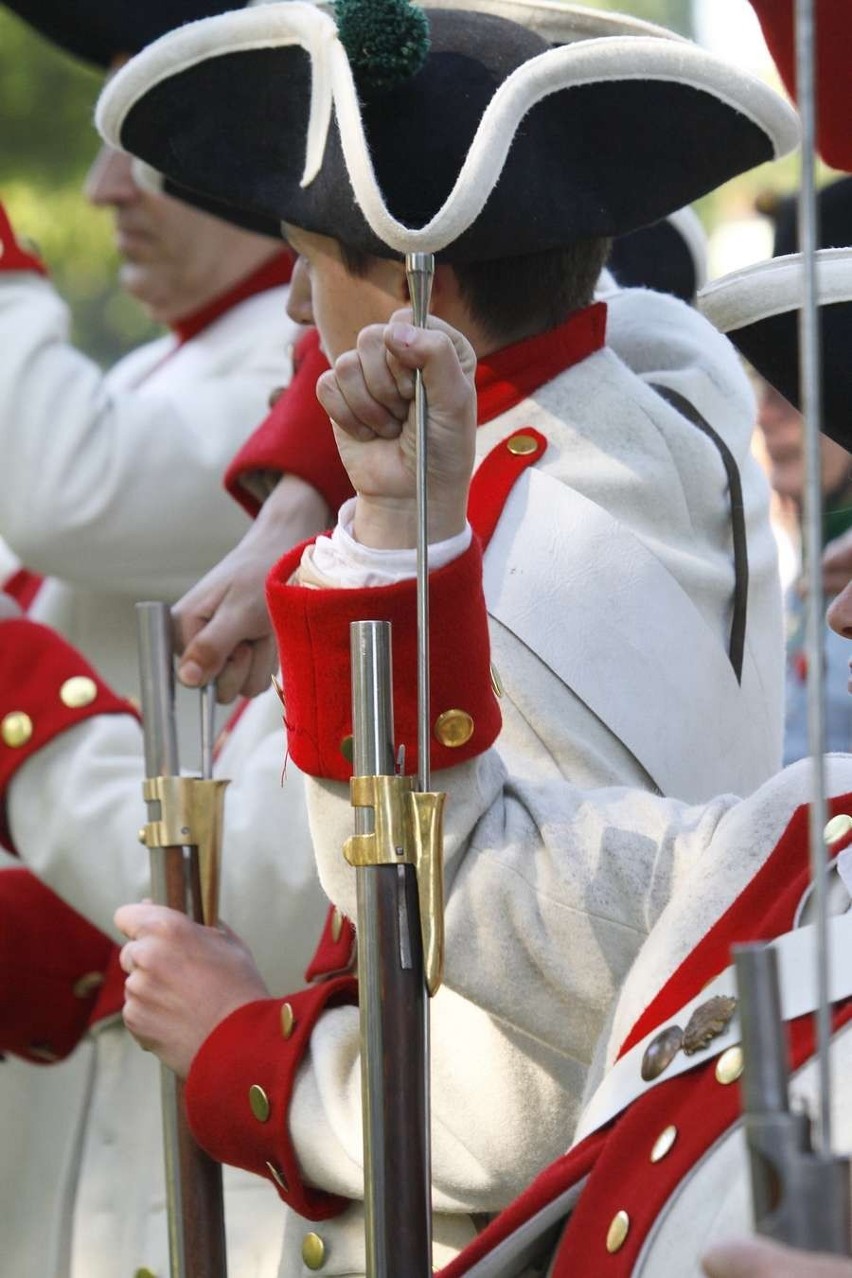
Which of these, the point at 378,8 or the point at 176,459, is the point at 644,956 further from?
the point at 176,459

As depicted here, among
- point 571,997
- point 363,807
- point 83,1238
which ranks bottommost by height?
point 83,1238

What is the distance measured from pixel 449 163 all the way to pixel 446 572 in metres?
0.53

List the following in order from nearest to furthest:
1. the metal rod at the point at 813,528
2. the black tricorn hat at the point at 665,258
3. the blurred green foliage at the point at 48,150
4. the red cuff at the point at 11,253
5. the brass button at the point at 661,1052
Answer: the metal rod at the point at 813,528, the brass button at the point at 661,1052, the black tricorn hat at the point at 665,258, the red cuff at the point at 11,253, the blurred green foliage at the point at 48,150

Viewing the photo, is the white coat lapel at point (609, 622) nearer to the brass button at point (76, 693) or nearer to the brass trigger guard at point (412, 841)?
the brass trigger guard at point (412, 841)

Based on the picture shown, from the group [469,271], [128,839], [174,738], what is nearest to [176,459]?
[128,839]

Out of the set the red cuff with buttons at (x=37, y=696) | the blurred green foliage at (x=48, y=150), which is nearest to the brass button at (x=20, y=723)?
the red cuff with buttons at (x=37, y=696)

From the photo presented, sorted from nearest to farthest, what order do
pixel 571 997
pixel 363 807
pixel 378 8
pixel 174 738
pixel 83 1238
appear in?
pixel 363 807
pixel 571 997
pixel 378 8
pixel 174 738
pixel 83 1238

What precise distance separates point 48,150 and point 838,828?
12.5 m

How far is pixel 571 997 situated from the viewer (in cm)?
196

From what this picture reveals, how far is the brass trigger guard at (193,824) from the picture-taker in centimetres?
248

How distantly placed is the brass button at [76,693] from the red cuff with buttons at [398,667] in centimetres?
115

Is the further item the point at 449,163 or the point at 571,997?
the point at 449,163

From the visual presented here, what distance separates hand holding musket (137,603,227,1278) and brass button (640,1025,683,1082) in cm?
76

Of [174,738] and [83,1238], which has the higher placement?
[174,738]
